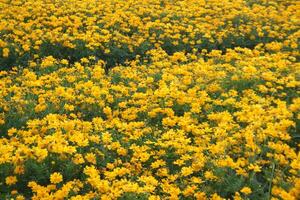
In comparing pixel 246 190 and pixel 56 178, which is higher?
pixel 246 190

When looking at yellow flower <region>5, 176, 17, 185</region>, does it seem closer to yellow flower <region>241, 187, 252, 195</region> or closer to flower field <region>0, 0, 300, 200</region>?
flower field <region>0, 0, 300, 200</region>

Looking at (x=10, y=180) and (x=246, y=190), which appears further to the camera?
(x=10, y=180)

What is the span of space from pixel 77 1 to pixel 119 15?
5.08ft

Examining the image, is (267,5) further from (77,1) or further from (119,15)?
(77,1)

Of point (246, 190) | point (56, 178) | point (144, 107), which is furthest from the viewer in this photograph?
point (144, 107)

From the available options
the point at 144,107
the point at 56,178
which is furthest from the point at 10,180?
the point at 144,107

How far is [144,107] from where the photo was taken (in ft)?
23.1

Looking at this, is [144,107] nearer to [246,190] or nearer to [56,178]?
[56,178]

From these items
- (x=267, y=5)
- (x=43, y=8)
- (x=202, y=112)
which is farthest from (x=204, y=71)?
(x=267, y=5)

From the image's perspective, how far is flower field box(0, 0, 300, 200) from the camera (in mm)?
5137

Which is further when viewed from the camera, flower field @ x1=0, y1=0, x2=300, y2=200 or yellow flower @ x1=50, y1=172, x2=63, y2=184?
flower field @ x1=0, y1=0, x2=300, y2=200

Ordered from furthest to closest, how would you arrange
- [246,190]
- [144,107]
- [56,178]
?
[144,107] → [56,178] → [246,190]

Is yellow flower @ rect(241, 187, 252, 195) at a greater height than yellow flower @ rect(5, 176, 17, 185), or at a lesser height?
greater

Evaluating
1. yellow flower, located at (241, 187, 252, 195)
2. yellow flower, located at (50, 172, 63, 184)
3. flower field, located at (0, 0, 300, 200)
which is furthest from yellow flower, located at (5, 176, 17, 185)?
yellow flower, located at (241, 187, 252, 195)
